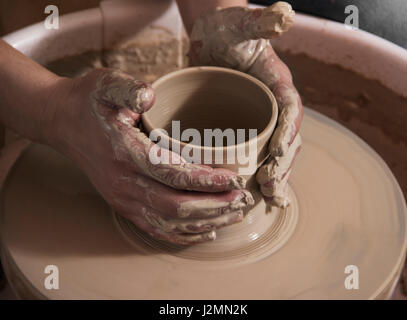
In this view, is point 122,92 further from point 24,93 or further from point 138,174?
point 24,93

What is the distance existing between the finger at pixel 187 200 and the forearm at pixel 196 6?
2.45 ft

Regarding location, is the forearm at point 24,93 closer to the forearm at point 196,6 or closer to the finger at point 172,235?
the finger at point 172,235

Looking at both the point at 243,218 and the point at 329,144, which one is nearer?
the point at 243,218

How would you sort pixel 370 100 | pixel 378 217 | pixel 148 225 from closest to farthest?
pixel 148 225, pixel 378 217, pixel 370 100

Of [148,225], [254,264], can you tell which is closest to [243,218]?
[254,264]

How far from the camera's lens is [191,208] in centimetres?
98

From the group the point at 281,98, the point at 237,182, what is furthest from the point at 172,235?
the point at 281,98

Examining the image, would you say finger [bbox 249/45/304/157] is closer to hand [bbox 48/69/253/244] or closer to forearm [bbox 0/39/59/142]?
hand [bbox 48/69/253/244]

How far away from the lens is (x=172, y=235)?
1.05 meters

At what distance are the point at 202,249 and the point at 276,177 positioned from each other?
0.24 metres

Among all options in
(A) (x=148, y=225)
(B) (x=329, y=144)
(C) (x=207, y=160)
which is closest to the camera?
(C) (x=207, y=160)

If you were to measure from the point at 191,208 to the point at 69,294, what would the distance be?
1.10 ft
